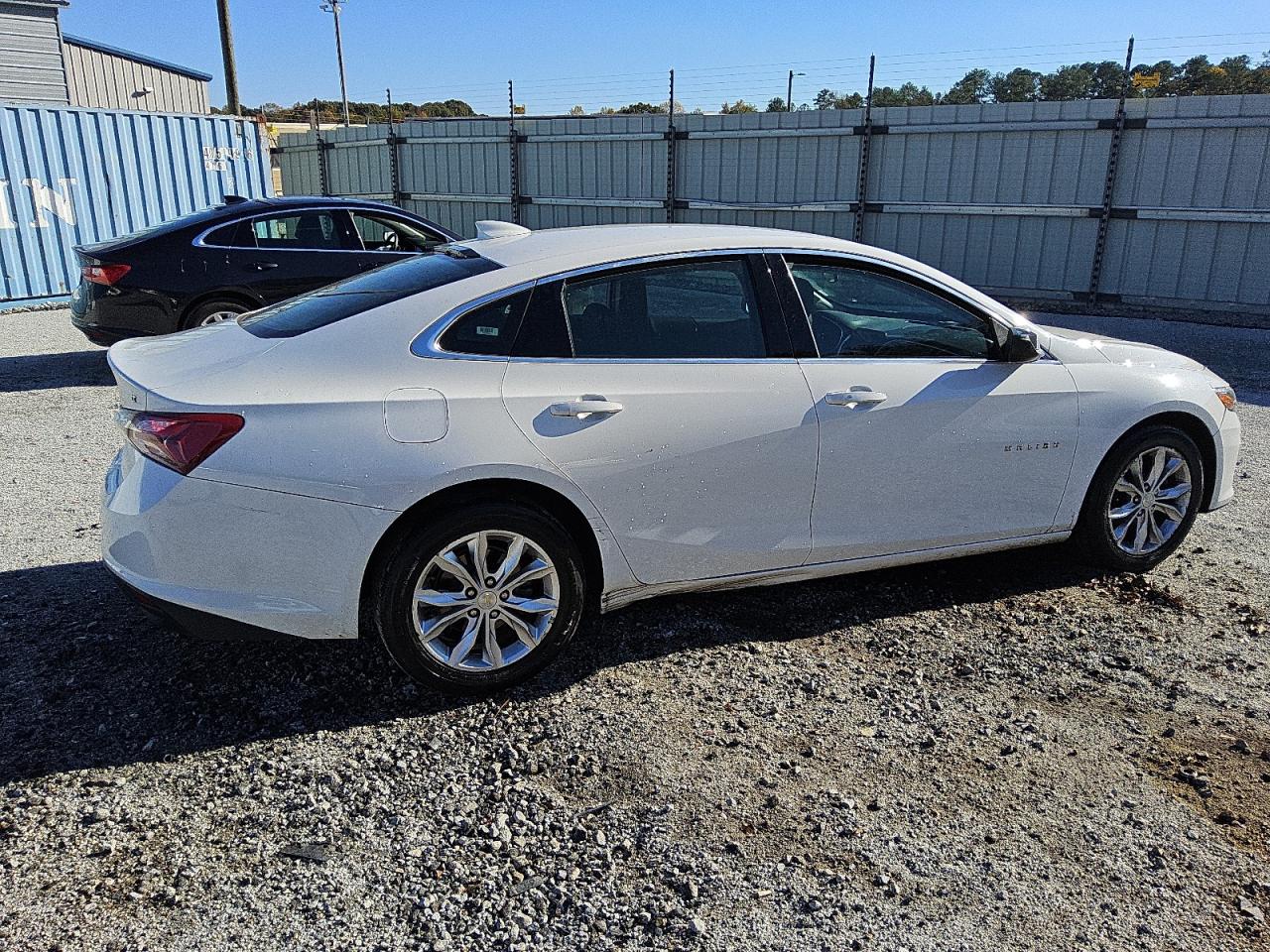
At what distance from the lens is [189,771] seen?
123 inches

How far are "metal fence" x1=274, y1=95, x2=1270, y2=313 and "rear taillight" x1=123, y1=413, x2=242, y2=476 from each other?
40.6 feet

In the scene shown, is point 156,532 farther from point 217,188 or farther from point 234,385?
point 217,188

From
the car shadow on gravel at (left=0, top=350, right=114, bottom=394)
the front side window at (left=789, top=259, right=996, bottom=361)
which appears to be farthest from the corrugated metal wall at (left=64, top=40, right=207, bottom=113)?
the front side window at (left=789, top=259, right=996, bottom=361)

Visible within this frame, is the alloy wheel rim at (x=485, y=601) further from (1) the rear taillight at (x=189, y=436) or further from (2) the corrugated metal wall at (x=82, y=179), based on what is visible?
(2) the corrugated metal wall at (x=82, y=179)

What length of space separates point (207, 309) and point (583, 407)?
6.14m

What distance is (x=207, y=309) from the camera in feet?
27.7

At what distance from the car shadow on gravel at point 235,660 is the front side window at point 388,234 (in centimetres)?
520

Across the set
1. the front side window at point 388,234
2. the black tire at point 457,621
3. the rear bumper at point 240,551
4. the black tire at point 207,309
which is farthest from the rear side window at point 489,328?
the front side window at point 388,234

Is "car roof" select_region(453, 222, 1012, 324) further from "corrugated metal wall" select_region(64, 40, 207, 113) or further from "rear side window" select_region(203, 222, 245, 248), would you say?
"corrugated metal wall" select_region(64, 40, 207, 113)

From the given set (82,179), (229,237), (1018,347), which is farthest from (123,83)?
(1018,347)

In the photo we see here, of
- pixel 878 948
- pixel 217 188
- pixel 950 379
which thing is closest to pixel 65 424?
pixel 950 379

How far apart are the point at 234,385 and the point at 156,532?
1.71 feet

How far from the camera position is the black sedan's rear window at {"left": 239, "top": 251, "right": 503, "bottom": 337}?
3.62 m

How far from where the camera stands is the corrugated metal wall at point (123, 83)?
27.4 m
